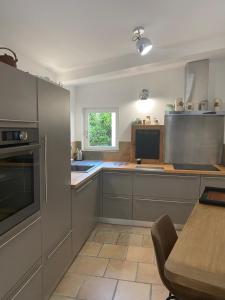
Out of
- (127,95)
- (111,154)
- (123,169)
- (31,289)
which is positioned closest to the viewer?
(31,289)

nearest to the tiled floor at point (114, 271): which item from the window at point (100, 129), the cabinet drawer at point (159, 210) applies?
the cabinet drawer at point (159, 210)

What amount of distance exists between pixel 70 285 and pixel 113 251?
703mm

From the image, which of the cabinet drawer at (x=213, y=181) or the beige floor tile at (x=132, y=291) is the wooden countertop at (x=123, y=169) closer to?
the cabinet drawer at (x=213, y=181)

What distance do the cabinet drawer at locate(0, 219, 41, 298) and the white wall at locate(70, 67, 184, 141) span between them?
2466mm

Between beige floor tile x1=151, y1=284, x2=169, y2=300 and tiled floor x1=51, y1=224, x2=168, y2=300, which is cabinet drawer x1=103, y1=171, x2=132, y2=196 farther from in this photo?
beige floor tile x1=151, y1=284, x2=169, y2=300

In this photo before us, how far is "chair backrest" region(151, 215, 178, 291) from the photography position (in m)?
1.38

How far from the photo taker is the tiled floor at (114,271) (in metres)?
2.00

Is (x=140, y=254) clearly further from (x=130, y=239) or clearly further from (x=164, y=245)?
(x=164, y=245)

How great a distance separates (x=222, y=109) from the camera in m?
3.43

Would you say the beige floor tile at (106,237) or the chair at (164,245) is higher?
the chair at (164,245)

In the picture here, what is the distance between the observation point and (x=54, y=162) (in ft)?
6.19

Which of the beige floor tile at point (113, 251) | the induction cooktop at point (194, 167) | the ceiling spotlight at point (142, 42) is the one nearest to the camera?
the ceiling spotlight at point (142, 42)

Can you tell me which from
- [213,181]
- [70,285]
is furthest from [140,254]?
[213,181]

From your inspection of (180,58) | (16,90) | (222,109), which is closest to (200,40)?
(180,58)
